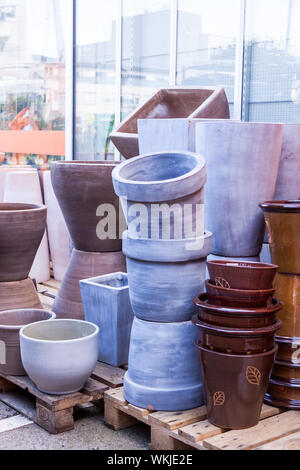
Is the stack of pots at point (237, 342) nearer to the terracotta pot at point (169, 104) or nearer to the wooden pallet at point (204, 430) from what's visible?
the wooden pallet at point (204, 430)

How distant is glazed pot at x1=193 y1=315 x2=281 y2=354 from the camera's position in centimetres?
199

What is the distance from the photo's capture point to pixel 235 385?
203 cm

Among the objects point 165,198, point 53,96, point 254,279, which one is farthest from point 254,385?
point 53,96

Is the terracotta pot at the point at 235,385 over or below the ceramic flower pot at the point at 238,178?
below

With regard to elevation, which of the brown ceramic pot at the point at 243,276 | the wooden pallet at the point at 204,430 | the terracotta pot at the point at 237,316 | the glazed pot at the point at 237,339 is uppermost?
the brown ceramic pot at the point at 243,276

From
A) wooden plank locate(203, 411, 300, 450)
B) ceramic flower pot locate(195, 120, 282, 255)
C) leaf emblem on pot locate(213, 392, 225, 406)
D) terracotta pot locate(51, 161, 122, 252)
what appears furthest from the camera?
terracotta pot locate(51, 161, 122, 252)

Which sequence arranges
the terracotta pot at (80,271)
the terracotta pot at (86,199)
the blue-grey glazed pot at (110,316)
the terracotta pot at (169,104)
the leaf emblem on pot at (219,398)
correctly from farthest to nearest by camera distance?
the terracotta pot at (169,104) → the terracotta pot at (80,271) → the terracotta pot at (86,199) → the blue-grey glazed pot at (110,316) → the leaf emblem on pot at (219,398)

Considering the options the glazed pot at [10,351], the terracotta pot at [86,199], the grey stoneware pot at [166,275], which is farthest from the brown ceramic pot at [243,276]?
the terracotta pot at [86,199]

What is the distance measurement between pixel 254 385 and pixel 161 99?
2.27 m

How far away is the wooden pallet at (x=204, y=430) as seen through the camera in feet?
6.44

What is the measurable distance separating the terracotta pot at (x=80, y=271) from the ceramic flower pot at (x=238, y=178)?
0.75m

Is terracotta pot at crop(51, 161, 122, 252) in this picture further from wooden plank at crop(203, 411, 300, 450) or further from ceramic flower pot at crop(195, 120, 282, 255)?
wooden plank at crop(203, 411, 300, 450)

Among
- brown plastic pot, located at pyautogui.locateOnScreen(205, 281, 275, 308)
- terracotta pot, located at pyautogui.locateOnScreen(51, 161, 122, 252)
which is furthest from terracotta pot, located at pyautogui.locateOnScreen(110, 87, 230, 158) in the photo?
brown plastic pot, located at pyautogui.locateOnScreen(205, 281, 275, 308)

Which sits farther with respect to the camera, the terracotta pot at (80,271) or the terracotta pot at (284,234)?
the terracotta pot at (80,271)
